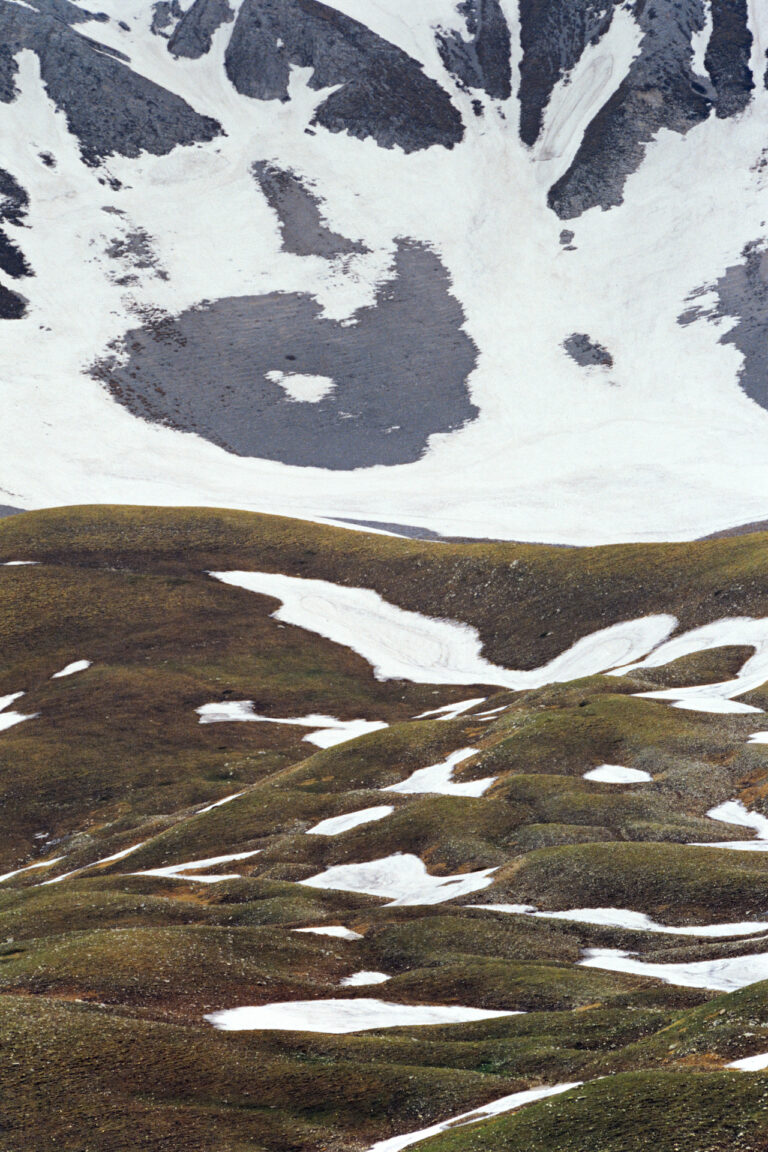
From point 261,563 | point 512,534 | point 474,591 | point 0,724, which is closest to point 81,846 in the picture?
point 0,724

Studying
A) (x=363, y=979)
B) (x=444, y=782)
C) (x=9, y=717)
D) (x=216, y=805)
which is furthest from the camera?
(x=9, y=717)

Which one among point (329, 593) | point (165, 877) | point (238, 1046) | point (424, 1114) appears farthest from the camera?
point (329, 593)

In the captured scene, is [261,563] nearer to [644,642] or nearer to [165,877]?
[644,642]

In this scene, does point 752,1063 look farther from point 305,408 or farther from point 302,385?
point 302,385

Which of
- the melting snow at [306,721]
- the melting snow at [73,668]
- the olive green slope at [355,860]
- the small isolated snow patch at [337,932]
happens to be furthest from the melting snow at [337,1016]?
the melting snow at [73,668]

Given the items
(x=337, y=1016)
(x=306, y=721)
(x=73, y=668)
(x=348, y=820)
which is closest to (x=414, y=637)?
(x=306, y=721)
